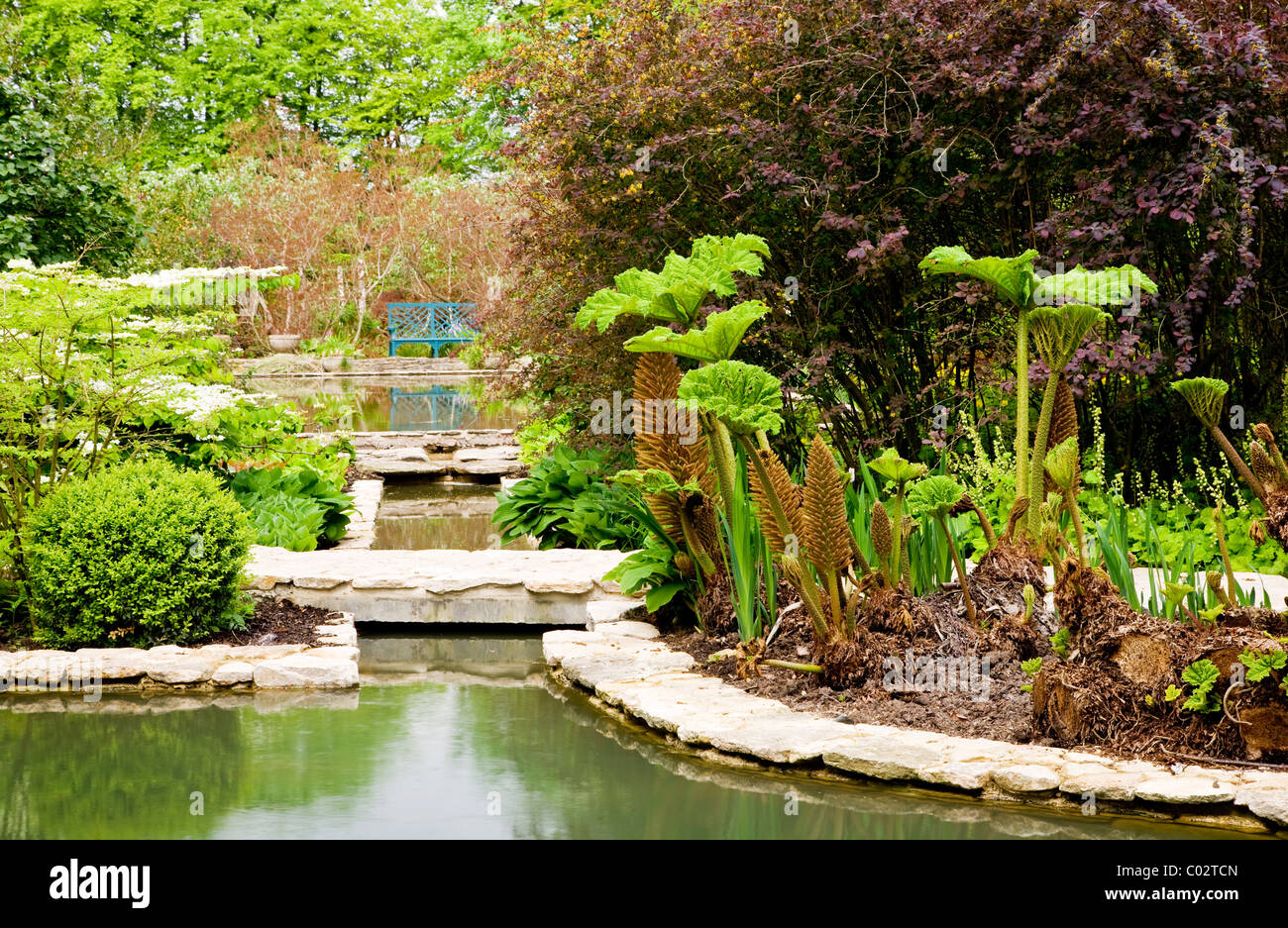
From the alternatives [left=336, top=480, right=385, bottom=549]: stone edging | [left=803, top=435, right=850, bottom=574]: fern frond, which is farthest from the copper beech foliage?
[left=803, top=435, right=850, bottom=574]: fern frond

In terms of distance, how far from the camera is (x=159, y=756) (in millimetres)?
Result: 4285

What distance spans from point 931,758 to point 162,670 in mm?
3236

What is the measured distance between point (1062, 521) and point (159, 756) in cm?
377

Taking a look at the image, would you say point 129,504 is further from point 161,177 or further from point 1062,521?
point 161,177

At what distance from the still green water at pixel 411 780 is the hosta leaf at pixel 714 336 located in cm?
144

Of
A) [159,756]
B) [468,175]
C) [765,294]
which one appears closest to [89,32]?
[468,175]

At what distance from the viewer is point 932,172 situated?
6520 mm

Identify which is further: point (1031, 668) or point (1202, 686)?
point (1031, 668)

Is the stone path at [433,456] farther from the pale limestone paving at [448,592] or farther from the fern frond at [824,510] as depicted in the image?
the fern frond at [824,510]

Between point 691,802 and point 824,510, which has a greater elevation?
point 824,510

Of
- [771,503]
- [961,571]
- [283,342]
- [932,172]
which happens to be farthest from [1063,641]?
[283,342]

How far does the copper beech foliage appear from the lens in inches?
225

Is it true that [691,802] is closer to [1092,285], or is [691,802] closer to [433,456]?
[1092,285]

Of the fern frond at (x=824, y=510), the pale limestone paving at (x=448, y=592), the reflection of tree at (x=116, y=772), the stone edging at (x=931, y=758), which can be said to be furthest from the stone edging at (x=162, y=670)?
the fern frond at (x=824, y=510)
